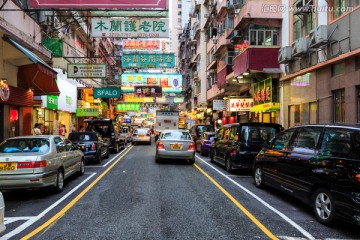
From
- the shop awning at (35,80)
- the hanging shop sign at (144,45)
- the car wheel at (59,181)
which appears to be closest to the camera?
the car wheel at (59,181)

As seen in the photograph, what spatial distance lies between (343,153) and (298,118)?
12.7 meters

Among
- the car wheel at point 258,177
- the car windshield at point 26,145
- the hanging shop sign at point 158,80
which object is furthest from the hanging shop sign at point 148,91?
the car windshield at point 26,145

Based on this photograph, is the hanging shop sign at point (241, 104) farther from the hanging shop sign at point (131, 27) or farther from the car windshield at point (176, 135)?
the hanging shop sign at point (131, 27)

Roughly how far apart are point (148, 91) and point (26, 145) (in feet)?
99.5

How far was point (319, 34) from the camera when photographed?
14.4 m

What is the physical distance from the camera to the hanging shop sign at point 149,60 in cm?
2422

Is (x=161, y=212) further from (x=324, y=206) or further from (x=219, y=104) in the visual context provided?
(x=219, y=104)

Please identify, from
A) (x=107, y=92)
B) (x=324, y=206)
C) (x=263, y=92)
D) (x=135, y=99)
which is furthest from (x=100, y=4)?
(x=135, y=99)

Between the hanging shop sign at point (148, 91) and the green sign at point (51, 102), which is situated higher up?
the hanging shop sign at point (148, 91)

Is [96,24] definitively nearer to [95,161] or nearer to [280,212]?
[95,161]

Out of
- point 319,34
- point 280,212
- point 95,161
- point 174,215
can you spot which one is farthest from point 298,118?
point 174,215

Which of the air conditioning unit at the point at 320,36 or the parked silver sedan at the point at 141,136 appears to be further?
the parked silver sedan at the point at 141,136

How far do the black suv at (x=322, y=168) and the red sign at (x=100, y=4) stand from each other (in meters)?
6.36

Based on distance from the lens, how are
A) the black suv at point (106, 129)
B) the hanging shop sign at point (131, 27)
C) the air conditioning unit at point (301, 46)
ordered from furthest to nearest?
the black suv at point (106, 129), the air conditioning unit at point (301, 46), the hanging shop sign at point (131, 27)
